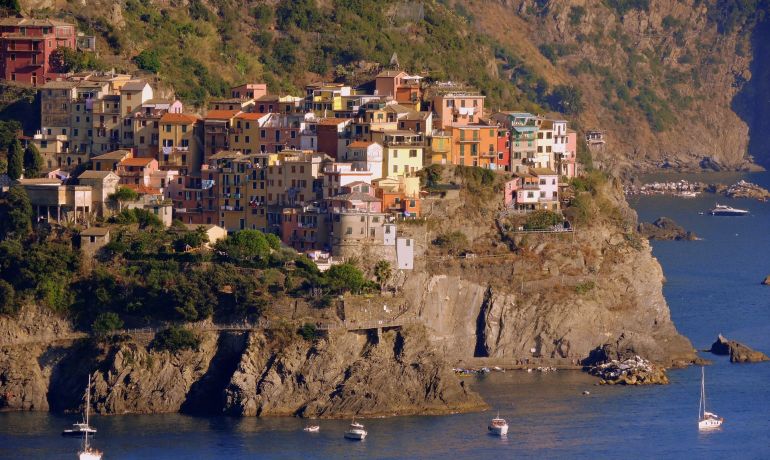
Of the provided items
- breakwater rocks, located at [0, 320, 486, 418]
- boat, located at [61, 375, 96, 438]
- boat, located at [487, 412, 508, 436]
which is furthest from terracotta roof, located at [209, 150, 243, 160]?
boat, located at [487, 412, 508, 436]

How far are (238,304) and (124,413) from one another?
550 cm

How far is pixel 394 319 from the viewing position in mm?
89188

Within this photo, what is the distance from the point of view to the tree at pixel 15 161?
97312mm

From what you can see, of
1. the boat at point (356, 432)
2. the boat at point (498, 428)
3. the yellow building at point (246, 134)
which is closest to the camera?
the boat at point (356, 432)

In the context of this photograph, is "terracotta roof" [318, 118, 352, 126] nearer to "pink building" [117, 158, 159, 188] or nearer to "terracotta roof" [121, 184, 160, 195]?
"pink building" [117, 158, 159, 188]

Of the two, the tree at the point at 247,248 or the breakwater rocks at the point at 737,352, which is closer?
the tree at the point at 247,248

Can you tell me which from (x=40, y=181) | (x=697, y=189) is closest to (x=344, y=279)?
(x=40, y=181)

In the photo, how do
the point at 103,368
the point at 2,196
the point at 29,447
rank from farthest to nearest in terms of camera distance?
the point at 2,196 < the point at 103,368 < the point at 29,447

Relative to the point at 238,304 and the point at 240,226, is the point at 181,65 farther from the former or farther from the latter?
the point at 238,304

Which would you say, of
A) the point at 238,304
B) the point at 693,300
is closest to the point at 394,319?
the point at 238,304

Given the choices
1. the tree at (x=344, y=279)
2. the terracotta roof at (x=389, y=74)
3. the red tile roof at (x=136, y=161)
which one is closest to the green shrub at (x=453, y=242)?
the tree at (x=344, y=279)

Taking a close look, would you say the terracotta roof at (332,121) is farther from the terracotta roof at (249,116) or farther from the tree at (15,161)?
the tree at (15,161)

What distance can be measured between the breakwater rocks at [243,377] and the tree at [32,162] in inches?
493

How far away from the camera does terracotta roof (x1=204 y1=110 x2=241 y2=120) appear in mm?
101500
